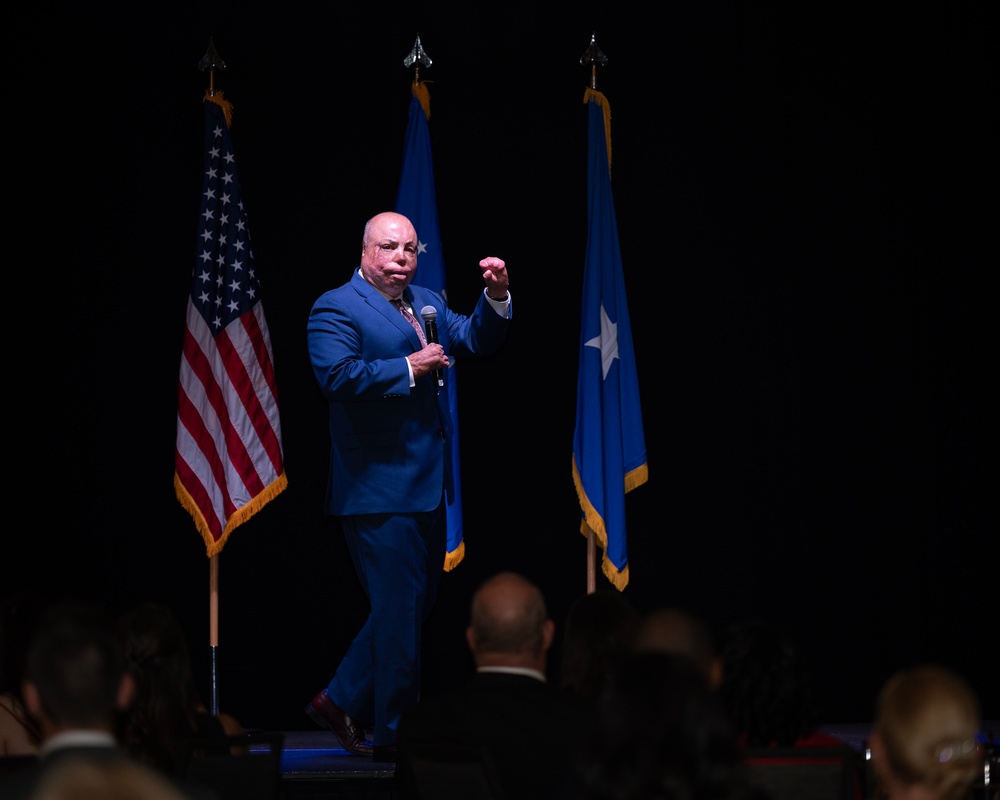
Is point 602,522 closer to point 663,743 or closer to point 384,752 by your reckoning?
point 384,752

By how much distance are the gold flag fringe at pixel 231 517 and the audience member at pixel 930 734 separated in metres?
3.85

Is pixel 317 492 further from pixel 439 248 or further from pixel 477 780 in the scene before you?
pixel 477 780

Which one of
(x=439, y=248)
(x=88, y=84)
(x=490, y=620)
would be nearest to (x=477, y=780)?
(x=490, y=620)

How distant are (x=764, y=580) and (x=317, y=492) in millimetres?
2027

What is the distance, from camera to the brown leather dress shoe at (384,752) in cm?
473

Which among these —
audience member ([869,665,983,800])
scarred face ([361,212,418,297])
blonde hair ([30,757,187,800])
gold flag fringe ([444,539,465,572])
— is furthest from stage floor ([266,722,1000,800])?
blonde hair ([30,757,187,800])

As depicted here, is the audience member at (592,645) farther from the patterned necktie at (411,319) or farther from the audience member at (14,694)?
the patterned necktie at (411,319)

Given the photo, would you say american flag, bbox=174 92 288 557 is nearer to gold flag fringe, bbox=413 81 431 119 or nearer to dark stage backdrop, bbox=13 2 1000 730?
dark stage backdrop, bbox=13 2 1000 730

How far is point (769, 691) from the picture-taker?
9.06ft

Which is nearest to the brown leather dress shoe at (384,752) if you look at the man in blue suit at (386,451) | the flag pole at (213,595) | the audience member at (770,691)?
the man in blue suit at (386,451)

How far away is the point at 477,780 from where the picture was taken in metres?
2.55

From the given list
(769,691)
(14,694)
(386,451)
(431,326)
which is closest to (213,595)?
(386,451)

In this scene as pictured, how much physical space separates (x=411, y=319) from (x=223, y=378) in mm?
973

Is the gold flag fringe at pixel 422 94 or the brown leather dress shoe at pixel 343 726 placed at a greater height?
the gold flag fringe at pixel 422 94
